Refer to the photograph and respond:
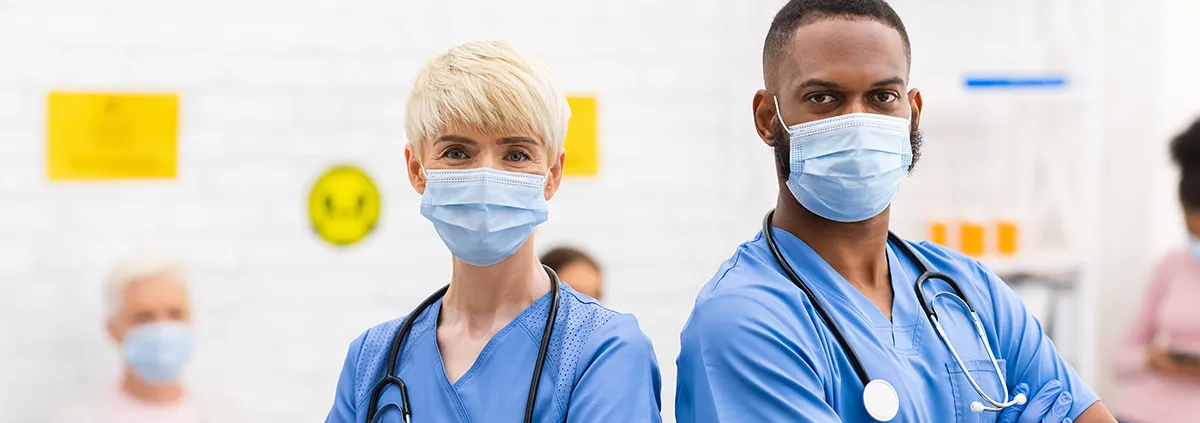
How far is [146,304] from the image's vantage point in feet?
9.16

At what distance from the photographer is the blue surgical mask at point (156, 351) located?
2754 millimetres

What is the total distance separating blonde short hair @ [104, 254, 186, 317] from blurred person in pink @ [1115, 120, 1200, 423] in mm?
2652

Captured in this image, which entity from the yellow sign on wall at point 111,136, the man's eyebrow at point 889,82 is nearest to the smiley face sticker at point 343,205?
the yellow sign on wall at point 111,136

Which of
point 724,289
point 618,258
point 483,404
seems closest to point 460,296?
point 483,404

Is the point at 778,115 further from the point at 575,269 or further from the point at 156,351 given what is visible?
the point at 156,351

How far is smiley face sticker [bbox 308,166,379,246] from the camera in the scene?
3071 millimetres

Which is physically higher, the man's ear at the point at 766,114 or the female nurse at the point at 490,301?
the man's ear at the point at 766,114

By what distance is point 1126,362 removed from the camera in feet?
11.1

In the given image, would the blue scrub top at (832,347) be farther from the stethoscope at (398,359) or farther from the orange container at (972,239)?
the orange container at (972,239)

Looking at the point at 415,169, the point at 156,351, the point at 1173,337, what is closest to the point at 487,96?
the point at 415,169

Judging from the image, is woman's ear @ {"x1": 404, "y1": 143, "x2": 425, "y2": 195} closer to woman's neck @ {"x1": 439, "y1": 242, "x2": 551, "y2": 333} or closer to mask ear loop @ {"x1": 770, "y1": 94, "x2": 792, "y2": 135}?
woman's neck @ {"x1": 439, "y1": 242, "x2": 551, "y2": 333}

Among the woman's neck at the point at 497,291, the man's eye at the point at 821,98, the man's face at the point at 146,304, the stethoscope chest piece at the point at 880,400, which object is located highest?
the man's eye at the point at 821,98

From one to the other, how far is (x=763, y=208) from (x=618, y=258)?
46 centimetres

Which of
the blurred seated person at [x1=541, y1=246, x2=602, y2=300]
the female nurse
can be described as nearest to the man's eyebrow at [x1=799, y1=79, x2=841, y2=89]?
the female nurse
